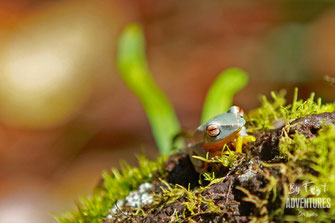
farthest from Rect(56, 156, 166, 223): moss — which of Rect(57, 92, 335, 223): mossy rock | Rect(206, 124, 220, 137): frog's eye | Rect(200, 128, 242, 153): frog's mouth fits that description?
Rect(206, 124, 220, 137): frog's eye

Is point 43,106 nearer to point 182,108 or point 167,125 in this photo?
point 182,108

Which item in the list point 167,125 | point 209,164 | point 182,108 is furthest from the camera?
point 182,108

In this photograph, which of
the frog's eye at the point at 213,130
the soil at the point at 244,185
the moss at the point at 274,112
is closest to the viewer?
the soil at the point at 244,185

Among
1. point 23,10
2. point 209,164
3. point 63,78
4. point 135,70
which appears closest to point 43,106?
point 63,78

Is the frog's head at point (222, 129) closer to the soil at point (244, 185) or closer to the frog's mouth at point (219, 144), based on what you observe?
the frog's mouth at point (219, 144)

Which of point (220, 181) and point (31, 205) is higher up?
point (31, 205)

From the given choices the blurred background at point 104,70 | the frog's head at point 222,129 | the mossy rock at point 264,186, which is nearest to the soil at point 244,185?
the mossy rock at point 264,186

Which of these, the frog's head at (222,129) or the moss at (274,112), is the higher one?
the moss at (274,112)
